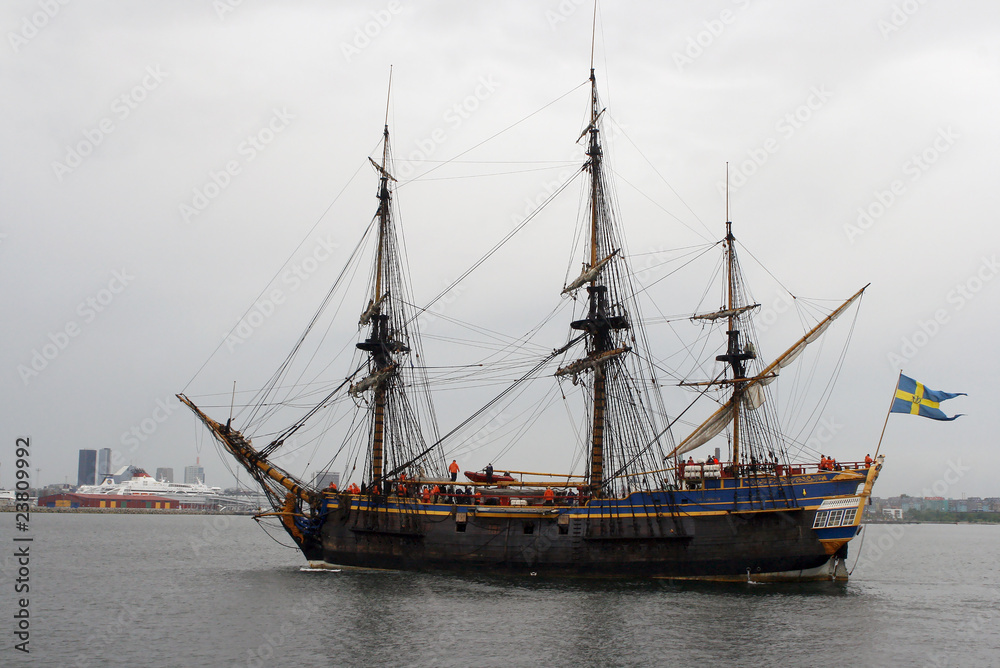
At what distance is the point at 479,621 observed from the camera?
101ft

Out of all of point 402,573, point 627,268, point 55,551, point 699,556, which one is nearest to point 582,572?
point 699,556

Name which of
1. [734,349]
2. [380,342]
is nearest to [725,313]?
[734,349]

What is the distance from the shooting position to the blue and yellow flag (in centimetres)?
4069

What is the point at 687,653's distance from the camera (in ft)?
86.1

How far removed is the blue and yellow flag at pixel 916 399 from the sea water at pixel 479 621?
9.16m

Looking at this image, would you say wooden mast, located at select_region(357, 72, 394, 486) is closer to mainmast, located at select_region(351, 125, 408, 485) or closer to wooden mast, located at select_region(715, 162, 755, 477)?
mainmast, located at select_region(351, 125, 408, 485)

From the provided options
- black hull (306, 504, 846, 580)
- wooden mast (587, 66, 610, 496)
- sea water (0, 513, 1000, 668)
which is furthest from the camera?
wooden mast (587, 66, 610, 496)

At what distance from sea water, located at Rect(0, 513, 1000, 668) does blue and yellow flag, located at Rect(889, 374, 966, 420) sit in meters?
9.16

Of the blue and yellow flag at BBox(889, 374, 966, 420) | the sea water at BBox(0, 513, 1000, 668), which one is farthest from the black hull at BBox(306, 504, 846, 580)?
the blue and yellow flag at BBox(889, 374, 966, 420)

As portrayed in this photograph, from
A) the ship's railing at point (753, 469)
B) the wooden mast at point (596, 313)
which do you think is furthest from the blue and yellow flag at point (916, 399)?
the wooden mast at point (596, 313)

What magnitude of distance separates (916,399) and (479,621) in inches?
981

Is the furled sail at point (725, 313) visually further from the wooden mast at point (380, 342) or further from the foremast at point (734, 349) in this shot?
the wooden mast at point (380, 342)

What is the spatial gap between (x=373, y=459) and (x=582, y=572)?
45.6ft

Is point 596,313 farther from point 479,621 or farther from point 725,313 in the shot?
point 479,621
